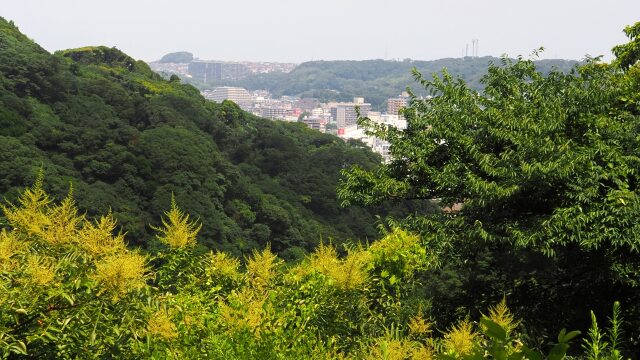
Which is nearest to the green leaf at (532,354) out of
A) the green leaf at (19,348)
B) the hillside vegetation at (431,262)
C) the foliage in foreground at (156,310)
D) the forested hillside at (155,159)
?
the hillside vegetation at (431,262)

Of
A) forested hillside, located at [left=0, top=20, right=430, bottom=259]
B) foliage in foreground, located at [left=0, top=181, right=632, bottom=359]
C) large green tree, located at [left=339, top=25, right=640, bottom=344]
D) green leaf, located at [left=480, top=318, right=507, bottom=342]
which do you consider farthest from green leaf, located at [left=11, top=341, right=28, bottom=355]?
forested hillside, located at [left=0, top=20, right=430, bottom=259]

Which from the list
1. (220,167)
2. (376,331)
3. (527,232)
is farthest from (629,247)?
(220,167)

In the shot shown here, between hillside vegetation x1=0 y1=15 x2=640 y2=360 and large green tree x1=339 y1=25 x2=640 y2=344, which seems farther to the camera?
large green tree x1=339 y1=25 x2=640 y2=344

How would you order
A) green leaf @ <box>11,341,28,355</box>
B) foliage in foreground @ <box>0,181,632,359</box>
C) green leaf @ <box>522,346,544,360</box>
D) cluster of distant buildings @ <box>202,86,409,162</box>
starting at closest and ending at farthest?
green leaf @ <box>522,346,544,360</box>
green leaf @ <box>11,341,28,355</box>
foliage in foreground @ <box>0,181,632,359</box>
cluster of distant buildings @ <box>202,86,409,162</box>

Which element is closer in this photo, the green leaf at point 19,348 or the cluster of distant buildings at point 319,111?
the green leaf at point 19,348

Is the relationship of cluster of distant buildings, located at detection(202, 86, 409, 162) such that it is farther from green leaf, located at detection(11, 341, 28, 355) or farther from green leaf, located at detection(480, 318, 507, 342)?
green leaf, located at detection(480, 318, 507, 342)

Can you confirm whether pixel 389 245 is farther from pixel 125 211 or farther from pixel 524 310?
pixel 125 211

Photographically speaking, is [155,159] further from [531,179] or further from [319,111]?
[319,111]

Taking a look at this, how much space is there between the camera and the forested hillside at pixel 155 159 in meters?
20.5

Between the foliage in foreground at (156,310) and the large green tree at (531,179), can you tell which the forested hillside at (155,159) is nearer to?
the large green tree at (531,179)

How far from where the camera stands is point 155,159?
23.8m

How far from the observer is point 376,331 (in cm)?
478

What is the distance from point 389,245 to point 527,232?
127cm

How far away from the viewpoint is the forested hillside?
20.5m
